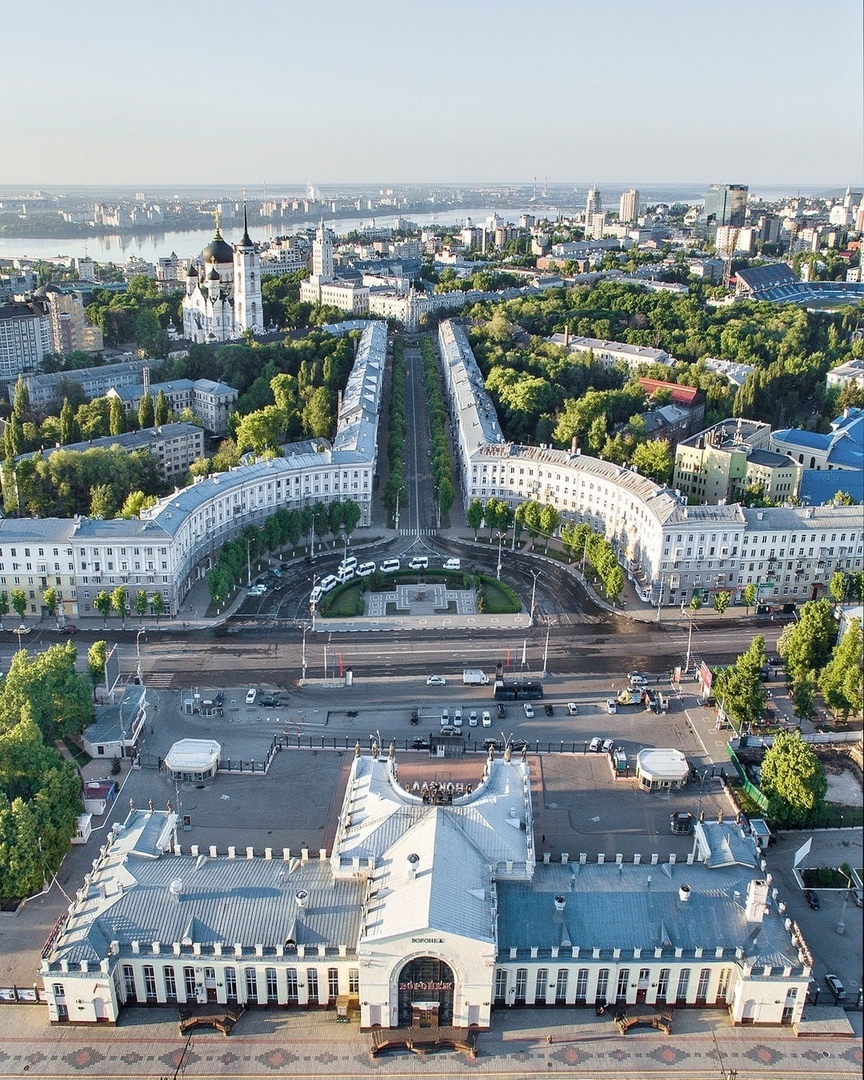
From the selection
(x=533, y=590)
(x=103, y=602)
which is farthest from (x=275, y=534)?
(x=533, y=590)

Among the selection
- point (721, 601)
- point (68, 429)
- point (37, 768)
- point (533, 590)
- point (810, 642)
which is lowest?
point (533, 590)

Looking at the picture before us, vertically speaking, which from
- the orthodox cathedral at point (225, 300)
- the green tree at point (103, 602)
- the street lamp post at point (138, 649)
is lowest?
the street lamp post at point (138, 649)

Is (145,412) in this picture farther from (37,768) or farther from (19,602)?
(37,768)

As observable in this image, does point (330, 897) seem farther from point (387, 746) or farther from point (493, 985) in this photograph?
point (387, 746)

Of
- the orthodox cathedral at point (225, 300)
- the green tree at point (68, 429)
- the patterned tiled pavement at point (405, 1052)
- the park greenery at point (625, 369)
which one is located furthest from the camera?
the orthodox cathedral at point (225, 300)

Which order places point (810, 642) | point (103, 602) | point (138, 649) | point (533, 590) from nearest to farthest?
point (810, 642) < point (138, 649) < point (103, 602) < point (533, 590)

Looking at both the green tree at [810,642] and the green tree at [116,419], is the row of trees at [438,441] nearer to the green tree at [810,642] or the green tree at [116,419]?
the green tree at [116,419]

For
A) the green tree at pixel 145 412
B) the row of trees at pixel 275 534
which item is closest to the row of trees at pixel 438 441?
the row of trees at pixel 275 534
